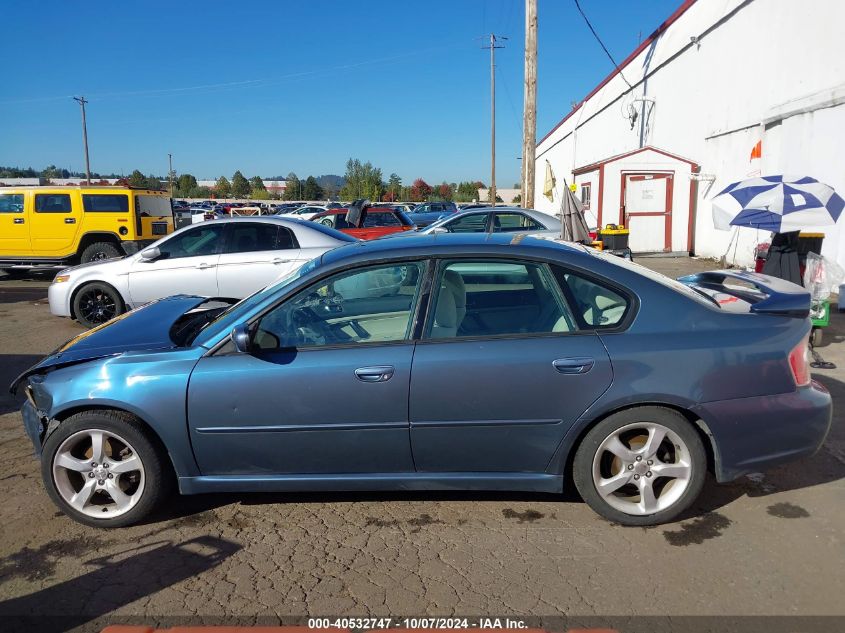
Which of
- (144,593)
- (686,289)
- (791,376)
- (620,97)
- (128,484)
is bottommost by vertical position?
(144,593)

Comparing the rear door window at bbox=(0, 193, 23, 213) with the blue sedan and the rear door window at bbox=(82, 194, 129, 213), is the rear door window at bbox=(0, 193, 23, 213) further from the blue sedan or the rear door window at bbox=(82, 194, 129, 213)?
the blue sedan

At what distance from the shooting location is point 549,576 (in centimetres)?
315

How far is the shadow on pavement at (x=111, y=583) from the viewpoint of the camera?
2.91 metres

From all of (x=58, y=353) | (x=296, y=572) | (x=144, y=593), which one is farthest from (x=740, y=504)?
(x=58, y=353)

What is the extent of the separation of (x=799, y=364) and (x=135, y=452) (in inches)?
142

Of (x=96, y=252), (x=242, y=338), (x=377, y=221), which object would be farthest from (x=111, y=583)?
(x=377, y=221)

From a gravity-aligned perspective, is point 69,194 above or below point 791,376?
above

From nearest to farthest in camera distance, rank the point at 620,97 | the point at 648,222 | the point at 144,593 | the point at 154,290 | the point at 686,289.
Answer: the point at 144,593, the point at 686,289, the point at 154,290, the point at 648,222, the point at 620,97

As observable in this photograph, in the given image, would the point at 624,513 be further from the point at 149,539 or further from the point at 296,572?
the point at 149,539

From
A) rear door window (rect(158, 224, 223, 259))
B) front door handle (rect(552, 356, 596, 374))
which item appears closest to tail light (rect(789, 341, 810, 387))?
front door handle (rect(552, 356, 596, 374))

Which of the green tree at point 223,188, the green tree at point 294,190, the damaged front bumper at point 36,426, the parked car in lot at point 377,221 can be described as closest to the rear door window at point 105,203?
the parked car in lot at point 377,221

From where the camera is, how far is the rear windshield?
13.7m

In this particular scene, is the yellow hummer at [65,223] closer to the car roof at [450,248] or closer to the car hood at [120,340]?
the car hood at [120,340]

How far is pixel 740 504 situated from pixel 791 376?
0.88 metres
